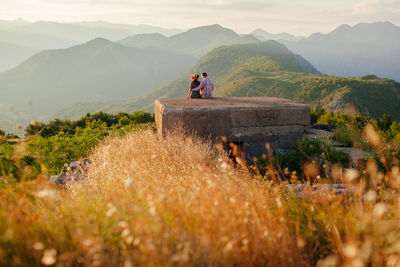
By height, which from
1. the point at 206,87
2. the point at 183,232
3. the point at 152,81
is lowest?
the point at 152,81

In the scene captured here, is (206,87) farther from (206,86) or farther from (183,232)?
(183,232)

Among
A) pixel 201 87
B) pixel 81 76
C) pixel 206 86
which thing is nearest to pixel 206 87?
pixel 206 86

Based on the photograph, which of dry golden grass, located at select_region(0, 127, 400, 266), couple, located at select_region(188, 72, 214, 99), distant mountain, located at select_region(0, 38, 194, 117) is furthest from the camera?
distant mountain, located at select_region(0, 38, 194, 117)

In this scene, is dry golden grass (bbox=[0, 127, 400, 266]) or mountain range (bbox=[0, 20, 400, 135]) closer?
dry golden grass (bbox=[0, 127, 400, 266])

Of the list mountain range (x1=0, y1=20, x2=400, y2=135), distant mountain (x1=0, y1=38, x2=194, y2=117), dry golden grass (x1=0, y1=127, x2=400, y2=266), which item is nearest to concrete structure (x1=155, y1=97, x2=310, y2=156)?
dry golden grass (x1=0, y1=127, x2=400, y2=266)

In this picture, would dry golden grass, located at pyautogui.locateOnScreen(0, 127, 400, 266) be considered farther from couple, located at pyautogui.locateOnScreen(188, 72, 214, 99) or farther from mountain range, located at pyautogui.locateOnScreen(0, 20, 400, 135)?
mountain range, located at pyautogui.locateOnScreen(0, 20, 400, 135)

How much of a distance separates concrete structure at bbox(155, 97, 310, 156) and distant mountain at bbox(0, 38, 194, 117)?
147m

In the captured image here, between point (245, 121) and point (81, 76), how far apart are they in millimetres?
180876

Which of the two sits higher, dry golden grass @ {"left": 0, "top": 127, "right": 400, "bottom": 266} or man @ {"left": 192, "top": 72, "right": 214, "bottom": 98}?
man @ {"left": 192, "top": 72, "right": 214, "bottom": 98}

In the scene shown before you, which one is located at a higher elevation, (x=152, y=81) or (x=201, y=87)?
(x=201, y=87)

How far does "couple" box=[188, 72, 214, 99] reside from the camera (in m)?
8.21

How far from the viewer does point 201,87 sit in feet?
27.3

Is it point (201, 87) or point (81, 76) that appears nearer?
point (201, 87)

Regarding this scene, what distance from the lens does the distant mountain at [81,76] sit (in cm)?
14975
